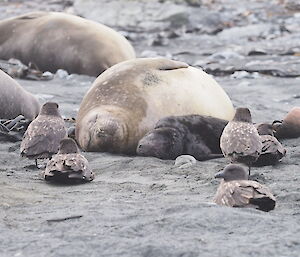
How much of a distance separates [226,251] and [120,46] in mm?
6978

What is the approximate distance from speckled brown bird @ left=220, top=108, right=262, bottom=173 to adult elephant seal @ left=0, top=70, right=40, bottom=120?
2.62 metres

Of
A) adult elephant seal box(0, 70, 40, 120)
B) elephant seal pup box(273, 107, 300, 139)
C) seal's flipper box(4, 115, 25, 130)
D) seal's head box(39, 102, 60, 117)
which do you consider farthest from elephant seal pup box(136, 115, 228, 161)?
adult elephant seal box(0, 70, 40, 120)

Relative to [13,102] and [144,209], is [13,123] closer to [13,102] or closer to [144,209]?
[13,102]

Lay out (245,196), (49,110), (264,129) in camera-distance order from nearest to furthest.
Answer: (245,196) → (49,110) → (264,129)

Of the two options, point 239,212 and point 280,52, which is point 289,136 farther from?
point 280,52

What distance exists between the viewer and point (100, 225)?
3283 mm

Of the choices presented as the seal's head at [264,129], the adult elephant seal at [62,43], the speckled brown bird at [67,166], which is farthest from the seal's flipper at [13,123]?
the adult elephant seal at [62,43]

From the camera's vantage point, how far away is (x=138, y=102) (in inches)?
233

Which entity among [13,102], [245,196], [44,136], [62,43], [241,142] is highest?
[245,196]

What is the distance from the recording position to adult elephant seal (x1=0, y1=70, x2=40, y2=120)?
6.87 metres

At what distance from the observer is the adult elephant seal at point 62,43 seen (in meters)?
9.66

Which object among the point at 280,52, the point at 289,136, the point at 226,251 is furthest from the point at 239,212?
the point at 280,52

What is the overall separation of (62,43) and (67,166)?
18.7 ft

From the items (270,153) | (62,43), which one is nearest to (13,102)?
(270,153)
